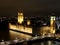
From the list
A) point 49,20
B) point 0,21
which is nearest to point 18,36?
point 0,21

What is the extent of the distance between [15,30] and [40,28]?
58.3 inches

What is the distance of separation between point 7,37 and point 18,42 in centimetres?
73

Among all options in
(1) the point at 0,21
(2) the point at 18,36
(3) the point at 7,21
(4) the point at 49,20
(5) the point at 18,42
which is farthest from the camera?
(4) the point at 49,20

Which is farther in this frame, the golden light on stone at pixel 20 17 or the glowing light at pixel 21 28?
the golden light on stone at pixel 20 17

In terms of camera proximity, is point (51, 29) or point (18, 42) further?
point (51, 29)

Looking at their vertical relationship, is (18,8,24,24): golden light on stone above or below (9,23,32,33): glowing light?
above

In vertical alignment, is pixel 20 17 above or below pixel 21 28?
above

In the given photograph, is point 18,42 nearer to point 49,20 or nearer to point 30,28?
point 30,28

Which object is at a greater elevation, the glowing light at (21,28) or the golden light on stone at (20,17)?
the golden light on stone at (20,17)

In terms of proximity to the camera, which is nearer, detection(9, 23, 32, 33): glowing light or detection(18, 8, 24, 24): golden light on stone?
detection(9, 23, 32, 33): glowing light

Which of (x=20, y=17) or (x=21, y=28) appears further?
(x=20, y=17)

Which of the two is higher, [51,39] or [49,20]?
[49,20]

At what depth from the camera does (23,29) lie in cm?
1072

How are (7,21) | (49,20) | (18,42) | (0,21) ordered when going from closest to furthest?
1. (18,42)
2. (0,21)
3. (7,21)
4. (49,20)
